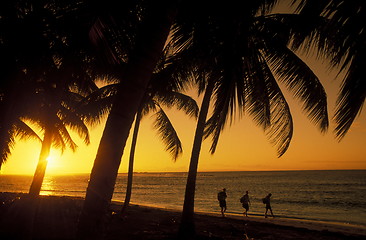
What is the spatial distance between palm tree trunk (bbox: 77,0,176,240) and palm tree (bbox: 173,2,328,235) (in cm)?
159

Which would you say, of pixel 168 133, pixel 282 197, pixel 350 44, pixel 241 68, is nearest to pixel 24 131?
pixel 168 133

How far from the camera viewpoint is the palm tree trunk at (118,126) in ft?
8.91

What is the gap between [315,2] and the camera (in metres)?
2.82

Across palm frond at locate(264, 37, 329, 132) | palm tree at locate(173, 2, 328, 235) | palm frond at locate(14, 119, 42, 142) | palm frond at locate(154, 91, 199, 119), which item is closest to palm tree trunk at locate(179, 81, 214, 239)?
palm tree at locate(173, 2, 328, 235)

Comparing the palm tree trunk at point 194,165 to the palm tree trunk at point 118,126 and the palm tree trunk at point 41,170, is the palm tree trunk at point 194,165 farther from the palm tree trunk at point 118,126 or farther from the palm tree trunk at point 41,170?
the palm tree trunk at point 118,126

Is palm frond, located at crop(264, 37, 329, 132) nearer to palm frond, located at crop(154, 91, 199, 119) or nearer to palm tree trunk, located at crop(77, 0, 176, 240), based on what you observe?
palm tree trunk, located at crop(77, 0, 176, 240)

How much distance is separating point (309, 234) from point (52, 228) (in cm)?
926

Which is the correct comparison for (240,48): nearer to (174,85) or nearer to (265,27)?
(265,27)

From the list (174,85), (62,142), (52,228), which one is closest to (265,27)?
(174,85)

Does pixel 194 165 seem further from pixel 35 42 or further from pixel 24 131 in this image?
pixel 24 131

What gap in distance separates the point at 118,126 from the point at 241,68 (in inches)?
96.5

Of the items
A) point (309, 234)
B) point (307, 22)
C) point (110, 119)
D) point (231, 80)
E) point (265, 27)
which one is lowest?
point (309, 234)

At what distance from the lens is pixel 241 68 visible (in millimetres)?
4395

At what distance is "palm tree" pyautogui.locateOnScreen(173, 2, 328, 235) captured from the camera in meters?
4.46
